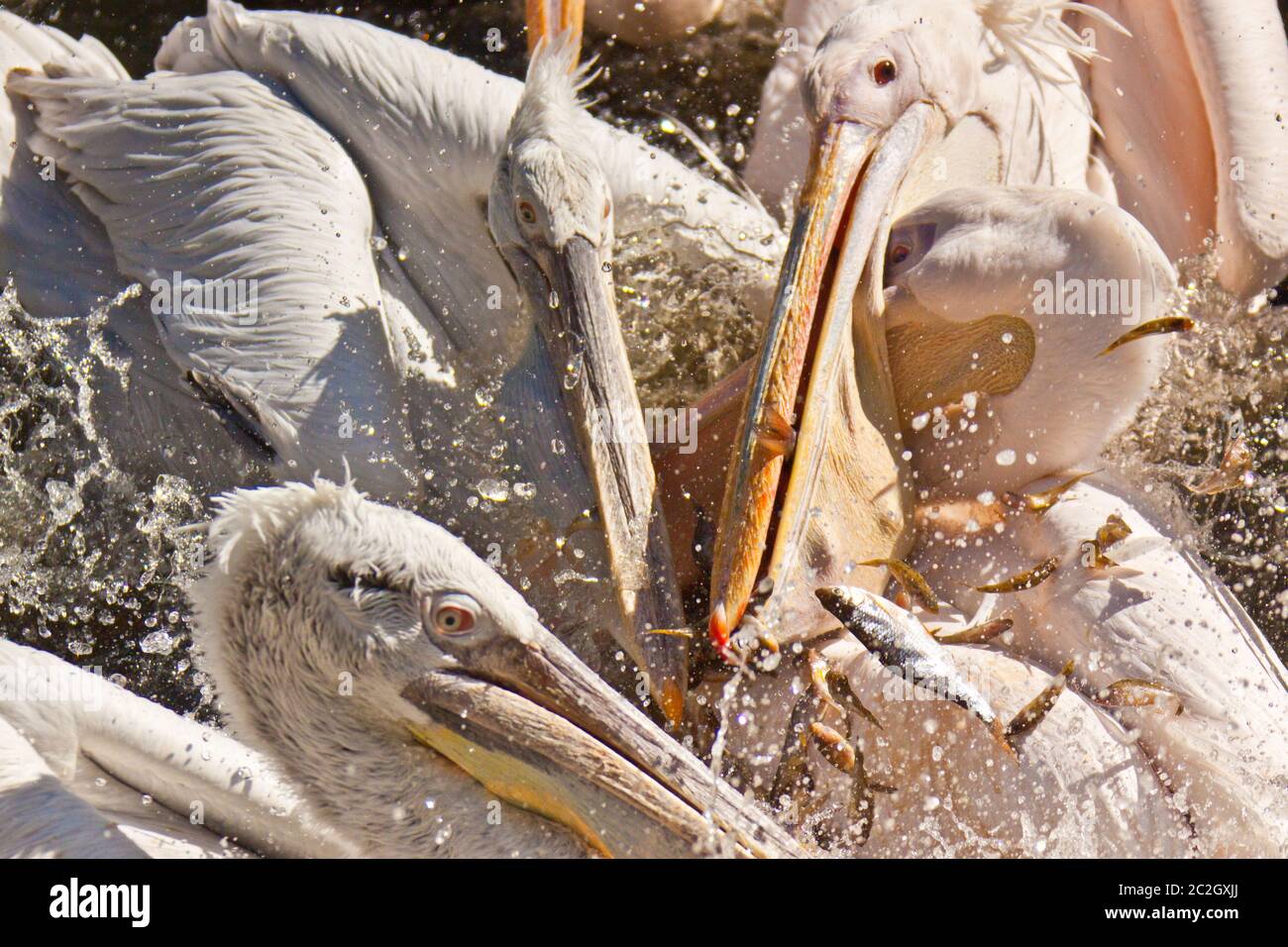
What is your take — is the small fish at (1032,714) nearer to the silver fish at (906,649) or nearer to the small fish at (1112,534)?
the silver fish at (906,649)

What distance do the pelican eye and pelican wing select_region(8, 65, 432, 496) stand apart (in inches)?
30.3

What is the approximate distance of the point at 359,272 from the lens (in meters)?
2.93

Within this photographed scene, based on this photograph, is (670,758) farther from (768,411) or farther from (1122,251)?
(1122,251)

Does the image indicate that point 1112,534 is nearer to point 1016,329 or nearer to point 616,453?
point 1016,329

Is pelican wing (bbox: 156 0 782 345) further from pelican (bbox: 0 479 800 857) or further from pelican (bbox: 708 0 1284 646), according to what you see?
pelican (bbox: 0 479 800 857)

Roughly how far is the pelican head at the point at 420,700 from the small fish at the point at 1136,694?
2.72 ft

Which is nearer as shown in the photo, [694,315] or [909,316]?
[909,316]

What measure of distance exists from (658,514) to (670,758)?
2.20ft

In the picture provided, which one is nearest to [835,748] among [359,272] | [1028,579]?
[1028,579]

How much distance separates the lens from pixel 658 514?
2.66 m

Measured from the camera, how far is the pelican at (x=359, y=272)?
2.74m
